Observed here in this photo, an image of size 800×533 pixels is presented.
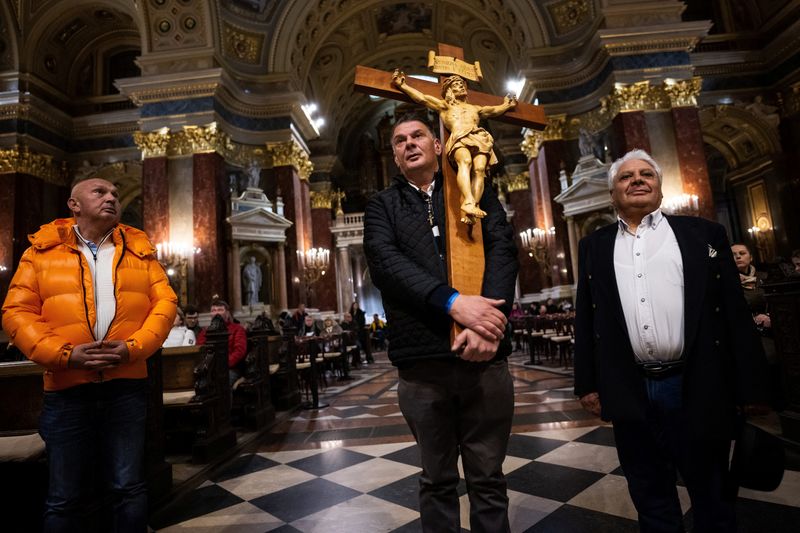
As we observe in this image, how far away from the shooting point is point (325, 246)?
1745 centimetres

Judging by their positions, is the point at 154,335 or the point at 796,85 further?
the point at 796,85

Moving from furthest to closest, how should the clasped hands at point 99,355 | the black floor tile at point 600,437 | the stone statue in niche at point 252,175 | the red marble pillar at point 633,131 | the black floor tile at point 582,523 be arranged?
the stone statue in niche at point 252,175
the red marble pillar at point 633,131
the black floor tile at point 600,437
the black floor tile at point 582,523
the clasped hands at point 99,355

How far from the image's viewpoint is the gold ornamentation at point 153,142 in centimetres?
1037

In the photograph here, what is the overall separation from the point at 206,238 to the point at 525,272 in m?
9.30

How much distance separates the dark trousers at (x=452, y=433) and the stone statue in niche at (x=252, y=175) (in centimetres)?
1110

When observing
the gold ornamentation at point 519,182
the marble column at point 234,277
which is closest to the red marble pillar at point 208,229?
the marble column at point 234,277

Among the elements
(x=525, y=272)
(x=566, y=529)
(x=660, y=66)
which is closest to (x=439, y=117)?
(x=566, y=529)

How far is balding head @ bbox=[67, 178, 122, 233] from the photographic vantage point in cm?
200

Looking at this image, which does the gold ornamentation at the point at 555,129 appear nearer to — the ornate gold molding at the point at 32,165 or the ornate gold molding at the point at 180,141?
the ornate gold molding at the point at 180,141

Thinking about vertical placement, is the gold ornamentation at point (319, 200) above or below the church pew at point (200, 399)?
above

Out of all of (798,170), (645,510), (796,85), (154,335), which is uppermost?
(796,85)

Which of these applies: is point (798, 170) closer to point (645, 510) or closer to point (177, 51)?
point (645, 510)

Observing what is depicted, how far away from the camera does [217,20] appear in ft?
36.0

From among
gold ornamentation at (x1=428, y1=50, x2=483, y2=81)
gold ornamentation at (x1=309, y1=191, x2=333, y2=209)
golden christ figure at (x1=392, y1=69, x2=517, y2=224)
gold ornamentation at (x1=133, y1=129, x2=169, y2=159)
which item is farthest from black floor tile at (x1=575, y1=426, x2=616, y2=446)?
gold ornamentation at (x1=309, y1=191, x2=333, y2=209)
